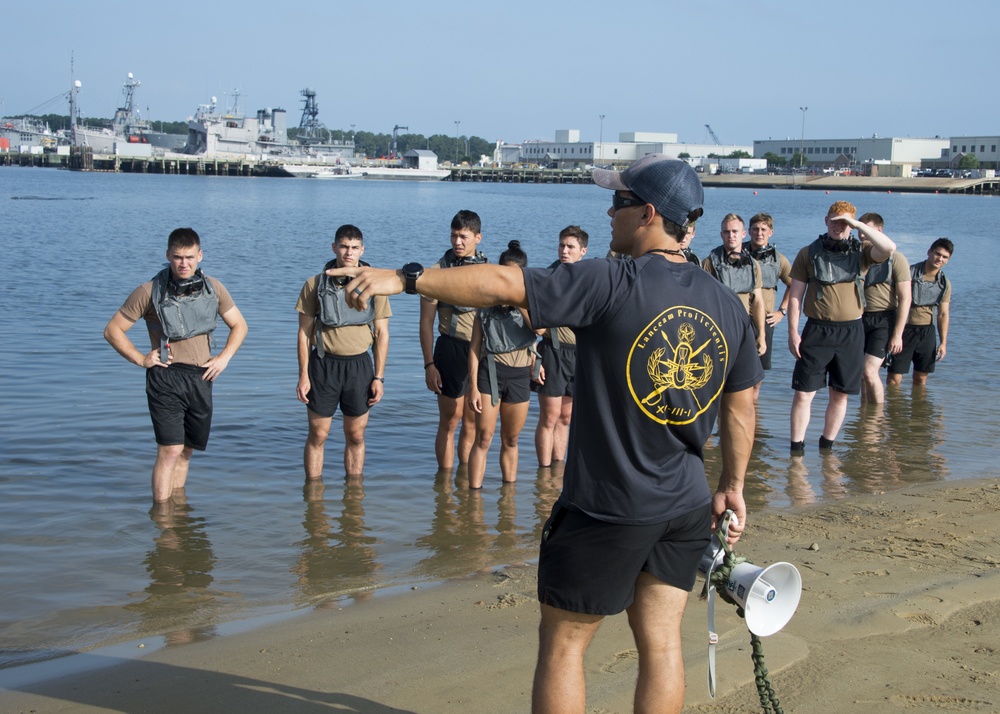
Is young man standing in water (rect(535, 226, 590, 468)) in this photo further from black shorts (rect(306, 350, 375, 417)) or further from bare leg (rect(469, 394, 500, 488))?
black shorts (rect(306, 350, 375, 417))

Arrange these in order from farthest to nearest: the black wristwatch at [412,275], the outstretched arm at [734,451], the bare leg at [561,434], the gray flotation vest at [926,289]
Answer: the gray flotation vest at [926,289] < the bare leg at [561,434] < the outstretched arm at [734,451] < the black wristwatch at [412,275]

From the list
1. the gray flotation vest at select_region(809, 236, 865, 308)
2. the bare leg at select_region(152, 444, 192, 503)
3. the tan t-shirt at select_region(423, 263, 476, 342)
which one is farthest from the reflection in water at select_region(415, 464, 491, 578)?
the gray flotation vest at select_region(809, 236, 865, 308)

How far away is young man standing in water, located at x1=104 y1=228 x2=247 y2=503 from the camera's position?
22.6ft

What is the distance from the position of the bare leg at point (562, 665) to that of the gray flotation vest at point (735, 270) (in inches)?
250

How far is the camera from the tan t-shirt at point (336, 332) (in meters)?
7.62

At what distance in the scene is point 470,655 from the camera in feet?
15.2

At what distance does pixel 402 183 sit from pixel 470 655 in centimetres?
12886

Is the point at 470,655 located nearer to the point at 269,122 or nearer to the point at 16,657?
the point at 16,657

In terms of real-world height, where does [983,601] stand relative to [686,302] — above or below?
below

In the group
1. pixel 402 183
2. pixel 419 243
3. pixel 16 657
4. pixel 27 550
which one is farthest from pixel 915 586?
pixel 402 183

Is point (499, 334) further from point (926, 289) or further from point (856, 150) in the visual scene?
point (856, 150)

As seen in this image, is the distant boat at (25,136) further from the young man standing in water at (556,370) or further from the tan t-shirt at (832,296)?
the tan t-shirt at (832,296)

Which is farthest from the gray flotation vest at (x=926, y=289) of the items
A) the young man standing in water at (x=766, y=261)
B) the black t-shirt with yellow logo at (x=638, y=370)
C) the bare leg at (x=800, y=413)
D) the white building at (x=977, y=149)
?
the white building at (x=977, y=149)

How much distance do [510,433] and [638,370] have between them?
4851 mm
